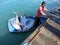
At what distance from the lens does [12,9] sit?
1058 cm

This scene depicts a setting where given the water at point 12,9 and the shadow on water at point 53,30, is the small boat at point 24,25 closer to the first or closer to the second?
the water at point 12,9

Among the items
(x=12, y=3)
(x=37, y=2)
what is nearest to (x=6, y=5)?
(x=12, y=3)

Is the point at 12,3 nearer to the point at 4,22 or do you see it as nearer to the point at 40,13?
the point at 4,22

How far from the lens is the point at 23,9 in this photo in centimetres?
1062

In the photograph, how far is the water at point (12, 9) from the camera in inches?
293

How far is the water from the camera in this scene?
24.4ft

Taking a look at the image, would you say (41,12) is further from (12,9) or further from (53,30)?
(12,9)

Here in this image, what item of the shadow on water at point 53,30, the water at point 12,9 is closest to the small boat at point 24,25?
the water at point 12,9

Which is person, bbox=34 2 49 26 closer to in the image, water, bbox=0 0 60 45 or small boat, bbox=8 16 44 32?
small boat, bbox=8 16 44 32

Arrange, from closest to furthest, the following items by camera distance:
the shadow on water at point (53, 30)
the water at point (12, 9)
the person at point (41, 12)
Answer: the shadow on water at point (53, 30)
the person at point (41, 12)
the water at point (12, 9)

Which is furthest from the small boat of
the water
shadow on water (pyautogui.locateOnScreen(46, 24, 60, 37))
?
shadow on water (pyautogui.locateOnScreen(46, 24, 60, 37))

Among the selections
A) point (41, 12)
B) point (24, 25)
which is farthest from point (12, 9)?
point (41, 12)

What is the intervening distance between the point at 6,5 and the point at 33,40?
6.65 meters

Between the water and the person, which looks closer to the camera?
the person
